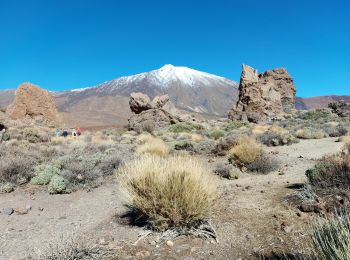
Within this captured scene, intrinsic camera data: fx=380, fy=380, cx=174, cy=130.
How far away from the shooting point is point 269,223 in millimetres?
4852

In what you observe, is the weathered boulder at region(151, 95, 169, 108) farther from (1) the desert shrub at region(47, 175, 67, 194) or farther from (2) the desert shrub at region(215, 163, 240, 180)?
(1) the desert shrub at region(47, 175, 67, 194)

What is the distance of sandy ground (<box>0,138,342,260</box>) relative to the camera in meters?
4.29

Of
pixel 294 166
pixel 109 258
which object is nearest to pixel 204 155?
pixel 294 166

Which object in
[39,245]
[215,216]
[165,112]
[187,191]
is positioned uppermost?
[165,112]

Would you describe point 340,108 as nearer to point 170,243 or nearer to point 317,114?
point 317,114

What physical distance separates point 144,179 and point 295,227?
78.9 inches

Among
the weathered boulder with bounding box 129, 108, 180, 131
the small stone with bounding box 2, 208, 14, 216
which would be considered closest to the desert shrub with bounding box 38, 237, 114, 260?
the small stone with bounding box 2, 208, 14, 216

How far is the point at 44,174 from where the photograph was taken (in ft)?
28.6

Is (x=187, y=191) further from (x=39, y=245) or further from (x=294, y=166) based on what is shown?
(x=294, y=166)

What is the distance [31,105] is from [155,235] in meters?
24.7

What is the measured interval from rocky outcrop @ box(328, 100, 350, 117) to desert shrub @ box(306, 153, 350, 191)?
103 ft

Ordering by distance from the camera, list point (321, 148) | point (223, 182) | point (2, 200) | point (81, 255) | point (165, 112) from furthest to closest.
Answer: point (165, 112)
point (321, 148)
point (223, 182)
point (2, 200)
point (81, 255)

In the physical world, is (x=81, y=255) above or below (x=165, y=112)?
below

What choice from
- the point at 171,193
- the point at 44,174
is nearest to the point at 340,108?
the point at 44,174
